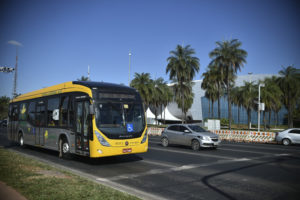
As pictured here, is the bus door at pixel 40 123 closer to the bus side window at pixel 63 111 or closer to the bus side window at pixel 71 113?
the bus side window at pixel 63 111

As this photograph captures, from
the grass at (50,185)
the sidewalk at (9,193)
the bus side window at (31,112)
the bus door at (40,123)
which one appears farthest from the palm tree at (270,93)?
the sidewalk at (9,193)

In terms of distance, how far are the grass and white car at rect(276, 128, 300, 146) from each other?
775 inches

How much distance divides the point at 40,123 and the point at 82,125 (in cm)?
478

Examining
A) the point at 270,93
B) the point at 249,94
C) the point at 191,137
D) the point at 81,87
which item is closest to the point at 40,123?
the point at 81,87

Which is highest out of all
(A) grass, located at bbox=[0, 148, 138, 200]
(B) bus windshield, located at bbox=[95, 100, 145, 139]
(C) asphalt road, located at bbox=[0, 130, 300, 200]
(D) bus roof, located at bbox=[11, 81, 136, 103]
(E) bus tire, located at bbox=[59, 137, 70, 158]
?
(D) bus roof, located at bbox=[11, 81, 136, 103]

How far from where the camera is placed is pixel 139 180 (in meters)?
8.43

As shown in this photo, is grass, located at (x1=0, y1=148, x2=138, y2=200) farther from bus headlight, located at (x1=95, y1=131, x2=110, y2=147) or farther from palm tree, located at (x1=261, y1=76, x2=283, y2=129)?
palm tree, located at (x1=261, y1=76, x2=283, y2=129)

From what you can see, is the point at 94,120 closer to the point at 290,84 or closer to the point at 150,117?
the point at 290,84

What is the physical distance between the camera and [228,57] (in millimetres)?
40250

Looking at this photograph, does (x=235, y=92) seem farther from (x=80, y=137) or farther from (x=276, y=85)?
(x=80, y=137)

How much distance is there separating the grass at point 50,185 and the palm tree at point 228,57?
35618 millimetres

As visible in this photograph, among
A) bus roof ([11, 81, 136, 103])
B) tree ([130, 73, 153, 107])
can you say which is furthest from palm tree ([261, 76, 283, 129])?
bus roof ([11, 81, 136, 103])

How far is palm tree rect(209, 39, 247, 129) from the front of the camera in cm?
4012

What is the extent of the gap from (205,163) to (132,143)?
3.34 meters
